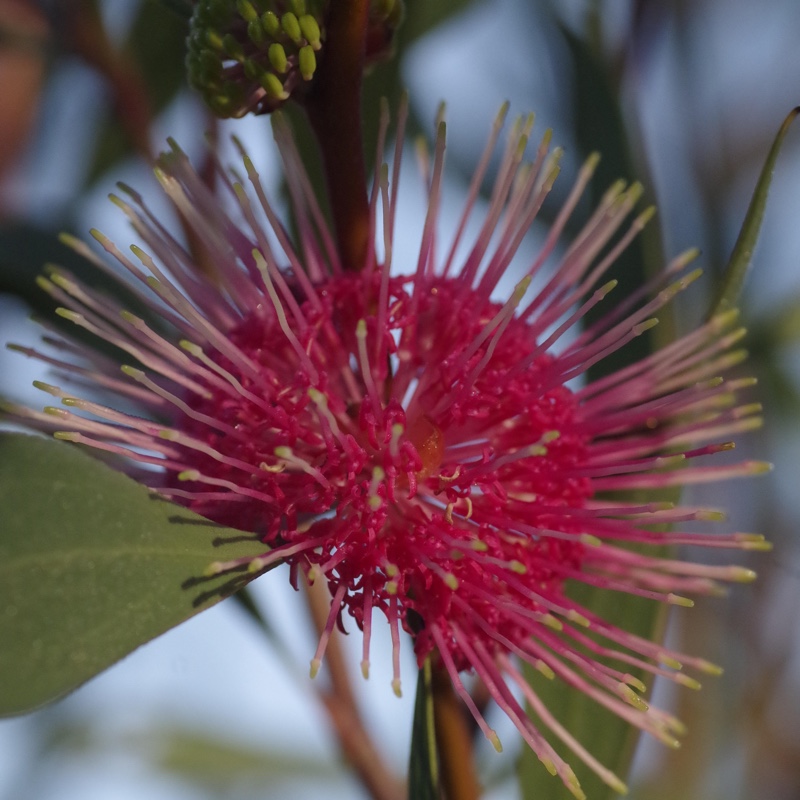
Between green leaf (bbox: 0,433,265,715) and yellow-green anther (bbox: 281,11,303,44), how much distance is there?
33 cm

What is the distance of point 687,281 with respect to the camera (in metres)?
0.85

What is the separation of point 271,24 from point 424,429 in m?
0.34

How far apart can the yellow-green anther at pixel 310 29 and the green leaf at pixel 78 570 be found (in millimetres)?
337

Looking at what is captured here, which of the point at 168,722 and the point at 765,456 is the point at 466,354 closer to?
the point at 765,456

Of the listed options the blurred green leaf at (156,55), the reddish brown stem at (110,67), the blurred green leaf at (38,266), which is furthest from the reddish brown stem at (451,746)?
the blurred green leaf at (156,55)

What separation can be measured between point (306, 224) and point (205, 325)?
0.72 ft

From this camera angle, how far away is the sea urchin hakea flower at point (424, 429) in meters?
0.73

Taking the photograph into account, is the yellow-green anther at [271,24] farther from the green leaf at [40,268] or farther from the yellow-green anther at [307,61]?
the green leaf at [40,268]

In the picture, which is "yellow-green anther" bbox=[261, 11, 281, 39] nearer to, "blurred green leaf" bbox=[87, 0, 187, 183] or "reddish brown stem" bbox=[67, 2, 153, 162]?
"reddish brown stem" bbox=[67, 2, 153, 162]

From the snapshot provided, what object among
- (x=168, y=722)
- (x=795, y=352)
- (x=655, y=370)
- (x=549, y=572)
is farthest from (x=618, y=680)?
(x=168, y=722)

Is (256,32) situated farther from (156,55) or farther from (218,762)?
(218,762)

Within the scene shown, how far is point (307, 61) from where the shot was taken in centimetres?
67

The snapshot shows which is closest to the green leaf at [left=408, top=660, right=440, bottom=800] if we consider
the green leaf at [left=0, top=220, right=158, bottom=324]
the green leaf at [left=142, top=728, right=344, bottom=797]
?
the green leaf at [left=0, top=220, right=158, bottom=324]

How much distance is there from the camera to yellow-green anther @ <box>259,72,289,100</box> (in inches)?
27.1
